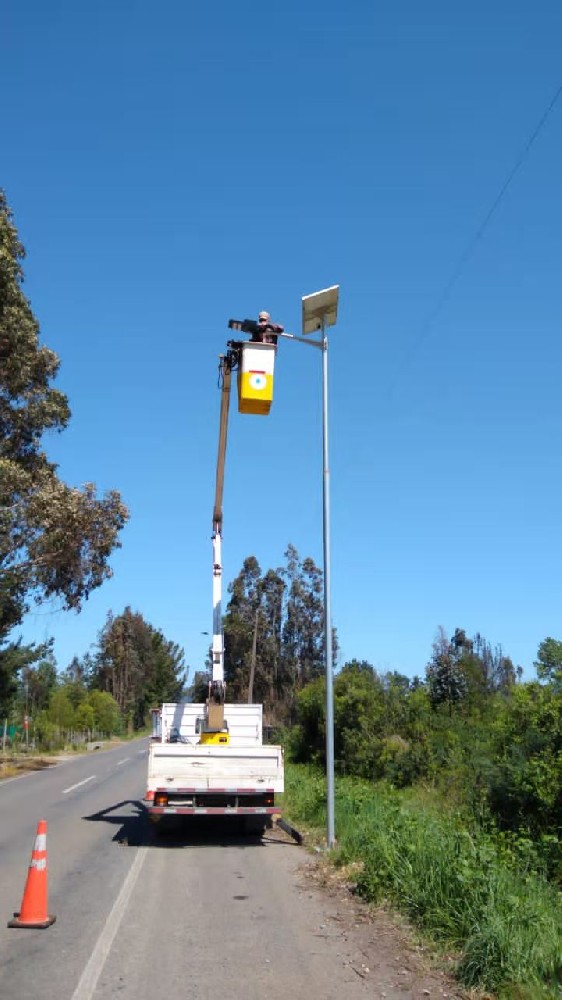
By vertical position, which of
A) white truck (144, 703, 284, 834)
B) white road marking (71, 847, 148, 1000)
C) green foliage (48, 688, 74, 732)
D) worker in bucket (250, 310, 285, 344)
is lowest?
white road marking (71, 847, 148, 1000)

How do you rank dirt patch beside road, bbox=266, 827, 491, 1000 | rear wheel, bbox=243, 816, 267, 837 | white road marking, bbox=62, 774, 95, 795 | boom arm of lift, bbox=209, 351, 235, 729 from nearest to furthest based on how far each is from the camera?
dirt patch beside road, bbox=266, 827, 491, 1000, rear wheel, bbox=243, 816, 267, 837, boom arm of lift, bbox=209, 351, 235, 729, white road marking, bbox=62, 774, 95, 795

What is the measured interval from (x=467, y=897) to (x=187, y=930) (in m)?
2.56

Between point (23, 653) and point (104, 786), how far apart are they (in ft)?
77.5

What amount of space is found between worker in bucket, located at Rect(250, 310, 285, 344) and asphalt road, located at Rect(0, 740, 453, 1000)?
7.23 m

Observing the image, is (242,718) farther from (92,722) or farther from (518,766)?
(92,722)

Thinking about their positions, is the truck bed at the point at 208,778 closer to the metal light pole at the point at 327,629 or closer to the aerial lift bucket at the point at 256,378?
the metal light pole at the point at 327,629

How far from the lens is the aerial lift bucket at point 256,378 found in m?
8.96

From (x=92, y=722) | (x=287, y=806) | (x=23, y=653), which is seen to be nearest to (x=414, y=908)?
(x=287, y=806)

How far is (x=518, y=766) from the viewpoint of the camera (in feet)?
37.3

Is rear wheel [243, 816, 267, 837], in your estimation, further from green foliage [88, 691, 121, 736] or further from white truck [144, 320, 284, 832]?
green foliage [88, 691, 121, 736]

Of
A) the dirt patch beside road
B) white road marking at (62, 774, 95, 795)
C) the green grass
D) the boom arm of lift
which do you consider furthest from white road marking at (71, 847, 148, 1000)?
white road marking at (62, 774, 95, 795)

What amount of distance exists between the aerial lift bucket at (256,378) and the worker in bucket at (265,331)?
246 cm

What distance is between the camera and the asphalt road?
5.77 m

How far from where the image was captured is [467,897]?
22.6 ft
